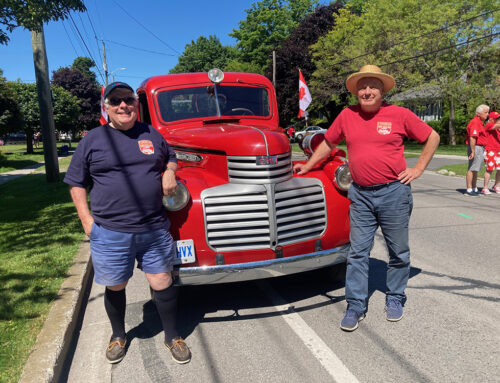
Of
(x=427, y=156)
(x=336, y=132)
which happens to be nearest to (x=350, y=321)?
(x=427, y=156)

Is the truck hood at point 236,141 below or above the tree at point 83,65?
below

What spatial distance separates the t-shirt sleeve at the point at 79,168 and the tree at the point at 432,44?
2522 centimetres

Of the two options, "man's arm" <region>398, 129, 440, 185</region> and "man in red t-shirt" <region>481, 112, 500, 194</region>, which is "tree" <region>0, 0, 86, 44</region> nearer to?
"man's arm" <region>398, 129, 440, 185</region>

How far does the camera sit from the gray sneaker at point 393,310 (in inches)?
139

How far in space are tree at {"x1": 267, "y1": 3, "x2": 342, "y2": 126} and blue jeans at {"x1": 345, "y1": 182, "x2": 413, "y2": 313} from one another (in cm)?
3698

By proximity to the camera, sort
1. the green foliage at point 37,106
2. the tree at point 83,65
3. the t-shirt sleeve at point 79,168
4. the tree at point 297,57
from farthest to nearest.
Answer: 1. the tree at point 83,65
2. the tree at point 297,57
3. the green foliage at point 37,106
4. the t-shirt sleeve at point 79,168

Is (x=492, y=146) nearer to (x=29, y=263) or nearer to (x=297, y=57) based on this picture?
(x=29, y=263)

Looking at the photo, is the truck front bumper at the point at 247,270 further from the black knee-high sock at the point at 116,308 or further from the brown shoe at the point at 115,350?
the brown shoe at the point at 115,350

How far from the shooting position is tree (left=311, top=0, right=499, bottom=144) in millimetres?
24891

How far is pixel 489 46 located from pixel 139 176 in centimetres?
2866

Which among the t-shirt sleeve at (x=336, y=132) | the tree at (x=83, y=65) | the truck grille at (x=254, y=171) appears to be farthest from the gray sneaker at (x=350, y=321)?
the tree at (x=83, y=65)

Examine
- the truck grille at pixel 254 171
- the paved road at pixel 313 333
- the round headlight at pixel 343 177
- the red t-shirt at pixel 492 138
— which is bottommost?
the paved road at pixel 313 333

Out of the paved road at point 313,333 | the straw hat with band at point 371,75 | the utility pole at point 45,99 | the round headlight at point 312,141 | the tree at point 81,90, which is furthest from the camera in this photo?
the tree at point 81,90

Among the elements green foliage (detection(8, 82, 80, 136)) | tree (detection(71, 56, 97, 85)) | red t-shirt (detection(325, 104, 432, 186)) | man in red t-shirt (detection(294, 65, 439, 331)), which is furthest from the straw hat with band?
tree (detection(71, 56, 97, 85))
